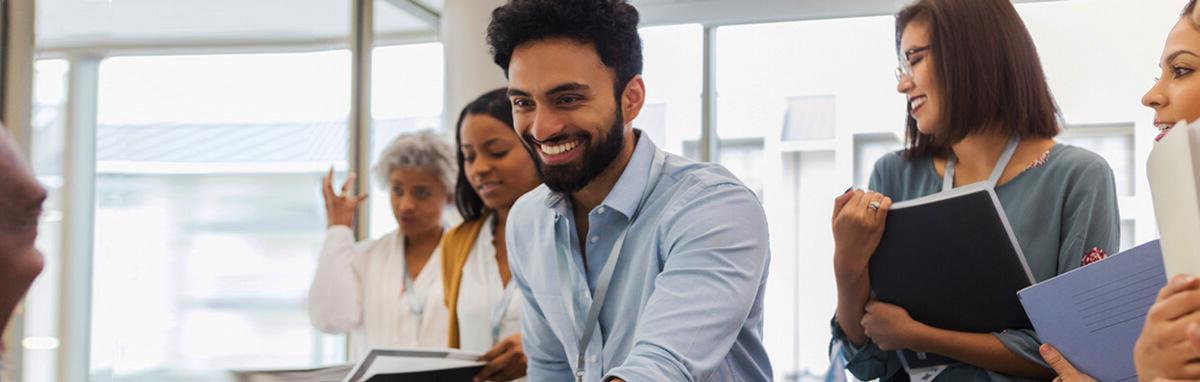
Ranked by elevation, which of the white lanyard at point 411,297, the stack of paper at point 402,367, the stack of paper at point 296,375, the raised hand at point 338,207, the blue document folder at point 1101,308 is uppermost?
the raised hand at point 338,207

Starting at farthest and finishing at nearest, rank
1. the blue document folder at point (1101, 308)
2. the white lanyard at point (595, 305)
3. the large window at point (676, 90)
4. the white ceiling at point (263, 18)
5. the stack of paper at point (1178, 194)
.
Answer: the large window at point (676, 90) → the white ceiling at point (263, 18) → the white lanyard at point (595, 305) → the blue document folder at point (1101, 308) → the stack of paper at point (1178, 194)

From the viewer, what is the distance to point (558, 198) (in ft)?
7.75

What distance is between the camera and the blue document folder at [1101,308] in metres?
1.70

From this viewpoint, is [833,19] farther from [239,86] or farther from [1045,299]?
[1045,299]

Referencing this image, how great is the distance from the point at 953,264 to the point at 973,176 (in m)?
0.31

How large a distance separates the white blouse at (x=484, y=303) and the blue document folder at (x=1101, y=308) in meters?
1.68

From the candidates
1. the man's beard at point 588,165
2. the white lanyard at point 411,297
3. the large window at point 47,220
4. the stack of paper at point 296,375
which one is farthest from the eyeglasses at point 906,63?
the large window at point 47,220

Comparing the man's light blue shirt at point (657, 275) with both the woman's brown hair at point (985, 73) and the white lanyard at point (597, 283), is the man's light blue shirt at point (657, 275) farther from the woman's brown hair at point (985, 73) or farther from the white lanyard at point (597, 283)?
the woman's brown hair at point (985, 73)

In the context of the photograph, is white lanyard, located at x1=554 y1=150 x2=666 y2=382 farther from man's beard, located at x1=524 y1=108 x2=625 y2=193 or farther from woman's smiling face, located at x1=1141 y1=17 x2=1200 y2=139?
woman's smiling face, located at x1=1141 y1=17 x2=1200 y2=139

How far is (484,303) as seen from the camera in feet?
11.2

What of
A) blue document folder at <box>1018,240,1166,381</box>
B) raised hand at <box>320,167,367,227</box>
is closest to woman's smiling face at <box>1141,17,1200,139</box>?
blue document folder at <box>1018,240,1166,381</box>

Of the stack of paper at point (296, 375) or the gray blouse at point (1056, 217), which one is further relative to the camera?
the stack of paper at point (296, 375)

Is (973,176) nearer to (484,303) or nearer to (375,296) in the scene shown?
(484,303)

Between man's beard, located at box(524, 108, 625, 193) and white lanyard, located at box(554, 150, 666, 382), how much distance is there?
86mm
